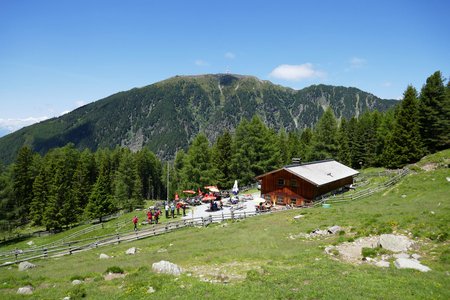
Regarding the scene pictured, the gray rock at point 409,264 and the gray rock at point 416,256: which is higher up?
the gray rock at point 409,264

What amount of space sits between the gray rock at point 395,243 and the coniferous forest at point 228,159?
4275 cm

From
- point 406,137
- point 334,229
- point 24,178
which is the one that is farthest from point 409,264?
point 24,178

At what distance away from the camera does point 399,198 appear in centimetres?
3191

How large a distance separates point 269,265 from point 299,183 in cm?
2653

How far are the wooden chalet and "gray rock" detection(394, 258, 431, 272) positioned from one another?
2395cm

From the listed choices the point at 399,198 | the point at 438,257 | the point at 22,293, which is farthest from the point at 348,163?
the point at 22,293

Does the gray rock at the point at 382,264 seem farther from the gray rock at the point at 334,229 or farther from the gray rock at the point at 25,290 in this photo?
the gray rock at the point at 25,290

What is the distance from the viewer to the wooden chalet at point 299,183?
40.1m

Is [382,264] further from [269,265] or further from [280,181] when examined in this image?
[280,181]

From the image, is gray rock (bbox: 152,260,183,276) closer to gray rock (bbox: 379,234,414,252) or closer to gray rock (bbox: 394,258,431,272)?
gray rock (bbox: 394,258,431,272)

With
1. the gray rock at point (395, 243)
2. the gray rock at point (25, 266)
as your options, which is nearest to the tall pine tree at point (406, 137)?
the gray rock at point (395, 243)

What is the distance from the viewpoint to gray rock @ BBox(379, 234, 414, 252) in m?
16.7

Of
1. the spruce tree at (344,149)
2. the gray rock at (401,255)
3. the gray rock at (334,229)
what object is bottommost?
the gray rock at (334,229)

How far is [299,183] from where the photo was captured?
Answer: 41.0 meters
